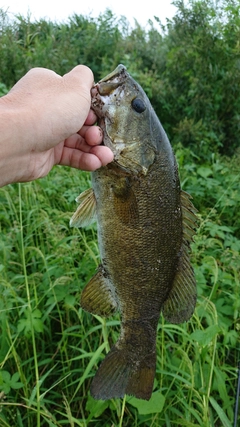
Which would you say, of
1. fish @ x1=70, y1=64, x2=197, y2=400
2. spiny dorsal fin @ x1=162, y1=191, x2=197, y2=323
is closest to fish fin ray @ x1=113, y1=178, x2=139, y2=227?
fish @ x1=70, y1=64, x2=197, y2=400

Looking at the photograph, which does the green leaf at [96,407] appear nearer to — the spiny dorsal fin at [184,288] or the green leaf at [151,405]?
the green leaf at [151,405]

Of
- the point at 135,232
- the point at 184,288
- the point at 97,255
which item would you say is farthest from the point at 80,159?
Answer: the point at 97,255

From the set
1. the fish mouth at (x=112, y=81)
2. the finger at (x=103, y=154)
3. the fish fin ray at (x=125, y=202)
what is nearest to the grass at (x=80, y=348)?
the fish fin ray at (x=125, y=202)

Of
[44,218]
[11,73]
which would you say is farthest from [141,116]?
[11,73]

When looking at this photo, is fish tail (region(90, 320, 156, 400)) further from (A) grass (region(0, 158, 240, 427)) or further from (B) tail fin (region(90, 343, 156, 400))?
(A) grass (region(0, 158, 240, 427))

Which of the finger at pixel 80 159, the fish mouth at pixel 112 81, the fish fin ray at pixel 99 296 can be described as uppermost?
the fish mouth at pixel 112 81

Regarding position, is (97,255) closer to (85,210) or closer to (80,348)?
(80,348)
